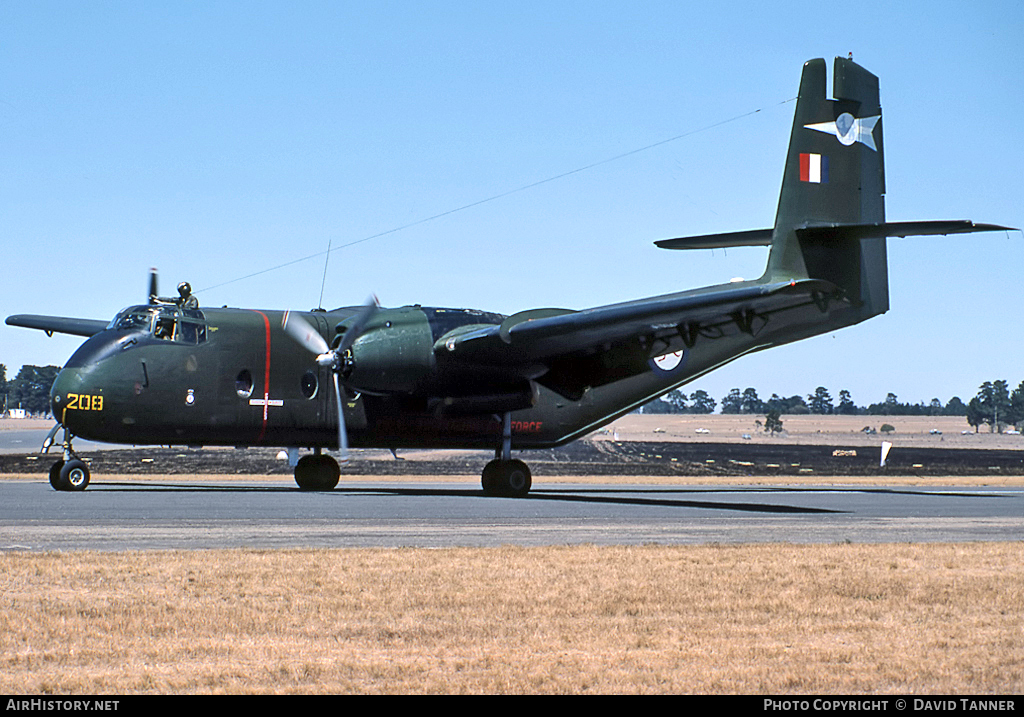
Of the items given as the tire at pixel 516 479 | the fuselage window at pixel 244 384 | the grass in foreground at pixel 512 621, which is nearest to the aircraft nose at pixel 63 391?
the fuselage window at pixel 244 384

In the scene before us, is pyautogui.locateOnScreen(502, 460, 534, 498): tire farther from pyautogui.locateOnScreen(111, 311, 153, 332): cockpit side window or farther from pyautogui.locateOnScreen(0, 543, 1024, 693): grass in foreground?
pyautogui.locateOnScreen(0, 543, 1024, 693): grass in foreground

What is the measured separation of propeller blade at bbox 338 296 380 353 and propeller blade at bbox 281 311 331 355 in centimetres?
81

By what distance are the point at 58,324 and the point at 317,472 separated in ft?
31.6

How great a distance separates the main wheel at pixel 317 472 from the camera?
1200 inches

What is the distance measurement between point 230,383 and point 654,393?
12.0 meters

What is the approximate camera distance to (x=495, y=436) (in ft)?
98.5

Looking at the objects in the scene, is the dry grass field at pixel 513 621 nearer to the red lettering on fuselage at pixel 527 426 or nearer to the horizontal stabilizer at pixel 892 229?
the horizontal stabilizer at pixel 892 229

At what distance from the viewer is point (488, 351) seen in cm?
2652

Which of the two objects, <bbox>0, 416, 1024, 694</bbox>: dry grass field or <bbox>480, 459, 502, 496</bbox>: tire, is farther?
<bbox>480, 459, 502, 496</bbox>: tire

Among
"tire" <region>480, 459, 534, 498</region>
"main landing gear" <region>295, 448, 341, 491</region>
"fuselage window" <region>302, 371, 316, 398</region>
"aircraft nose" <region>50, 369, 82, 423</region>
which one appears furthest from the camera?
"main landing gear" <region>295, 448, 341, 491</region>

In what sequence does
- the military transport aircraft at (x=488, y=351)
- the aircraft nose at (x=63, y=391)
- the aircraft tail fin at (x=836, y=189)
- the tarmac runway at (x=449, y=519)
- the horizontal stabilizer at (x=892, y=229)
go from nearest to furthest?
1. the tarmac runway at (x=449, y=519)
2. the horizontal stabilizer at (x=892, y=229)
3. the aircraft nose at (x=63, y=391)
4. the military transport aircraft at (x=488, y=351)
5. the aircraft tail fin at (x=836, y=189)

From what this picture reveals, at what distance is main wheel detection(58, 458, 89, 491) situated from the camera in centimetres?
2695

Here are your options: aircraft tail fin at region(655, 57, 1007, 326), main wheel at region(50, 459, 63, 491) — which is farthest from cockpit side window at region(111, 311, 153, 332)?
aircraft tail fin at region(655, 57, 1007, 326)

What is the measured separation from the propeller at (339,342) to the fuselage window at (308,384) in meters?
0.53
